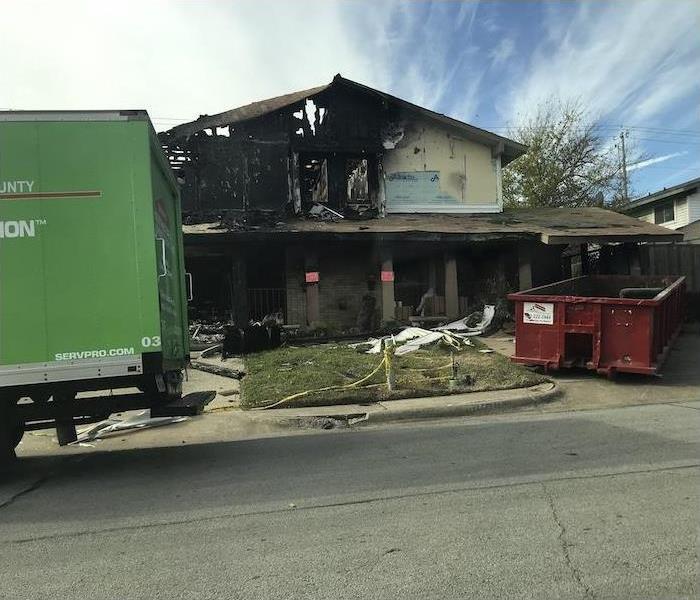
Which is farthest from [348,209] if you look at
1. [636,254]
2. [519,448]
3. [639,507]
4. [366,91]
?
[639,507]

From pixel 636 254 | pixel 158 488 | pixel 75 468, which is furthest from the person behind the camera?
pixel 636 254

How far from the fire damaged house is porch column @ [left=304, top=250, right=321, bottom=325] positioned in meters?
0.03

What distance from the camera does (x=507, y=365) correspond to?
10734 millimetres

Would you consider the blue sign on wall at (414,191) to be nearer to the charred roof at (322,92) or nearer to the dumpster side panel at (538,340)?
the charred roof at (322,92)

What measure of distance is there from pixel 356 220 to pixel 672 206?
20865 millimetres

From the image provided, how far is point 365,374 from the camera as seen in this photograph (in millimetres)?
10508

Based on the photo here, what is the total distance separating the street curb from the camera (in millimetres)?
8180

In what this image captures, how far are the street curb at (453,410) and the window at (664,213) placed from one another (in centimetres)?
2691

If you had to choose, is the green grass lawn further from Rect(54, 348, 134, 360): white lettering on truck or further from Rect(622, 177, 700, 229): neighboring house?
Rect(622, 177, 700, 229): neighboring house

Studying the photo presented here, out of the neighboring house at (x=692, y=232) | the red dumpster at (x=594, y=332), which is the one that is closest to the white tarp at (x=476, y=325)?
the red dumpster at (x=594, y=332)

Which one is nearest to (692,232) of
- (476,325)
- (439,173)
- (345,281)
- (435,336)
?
(439,173)

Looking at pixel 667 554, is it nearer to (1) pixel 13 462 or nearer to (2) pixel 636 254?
(1) pixel 13 462

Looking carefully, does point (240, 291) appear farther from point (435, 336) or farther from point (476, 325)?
point (476, 325)

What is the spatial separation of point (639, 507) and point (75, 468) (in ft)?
17.6
